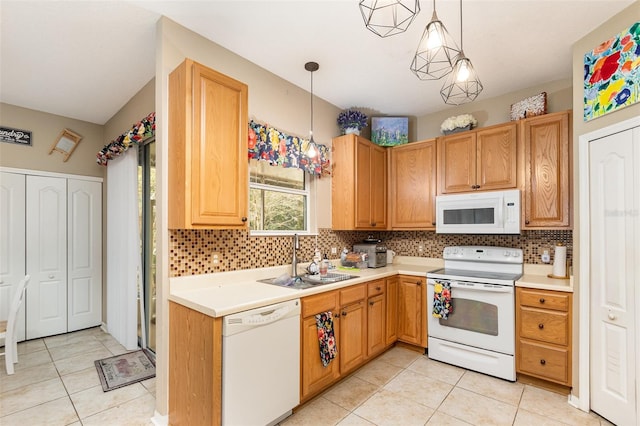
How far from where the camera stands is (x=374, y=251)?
3570mm

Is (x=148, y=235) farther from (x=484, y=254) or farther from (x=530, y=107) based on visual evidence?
(x=530, y=107)

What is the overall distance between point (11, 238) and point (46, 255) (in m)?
0.39

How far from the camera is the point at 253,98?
2.74 m

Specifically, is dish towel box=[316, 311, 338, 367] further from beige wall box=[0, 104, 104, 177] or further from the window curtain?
beige wall box=[0, 104, 104, 177]

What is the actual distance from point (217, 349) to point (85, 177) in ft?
12.3

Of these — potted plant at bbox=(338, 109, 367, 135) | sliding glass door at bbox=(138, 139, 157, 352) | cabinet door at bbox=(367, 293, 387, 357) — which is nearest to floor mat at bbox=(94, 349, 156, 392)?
sliding glass door at bbox=(138, 139, 157, 352)

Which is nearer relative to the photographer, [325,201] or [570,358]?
[570,358]

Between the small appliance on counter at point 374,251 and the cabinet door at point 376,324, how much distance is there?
0.50 metres

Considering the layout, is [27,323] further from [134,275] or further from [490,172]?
[490,172]

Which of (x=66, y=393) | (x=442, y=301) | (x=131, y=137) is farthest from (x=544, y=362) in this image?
(x=131, y=137)

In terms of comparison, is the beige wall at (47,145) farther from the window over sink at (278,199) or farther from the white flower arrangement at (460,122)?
the white flower arrangement at (460,122)

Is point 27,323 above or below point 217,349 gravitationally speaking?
below

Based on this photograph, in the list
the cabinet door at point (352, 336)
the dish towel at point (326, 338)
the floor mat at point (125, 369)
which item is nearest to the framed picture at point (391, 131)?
the cabinet door at point (352, 336)

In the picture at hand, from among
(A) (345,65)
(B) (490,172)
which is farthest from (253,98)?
(B) (490,172)
